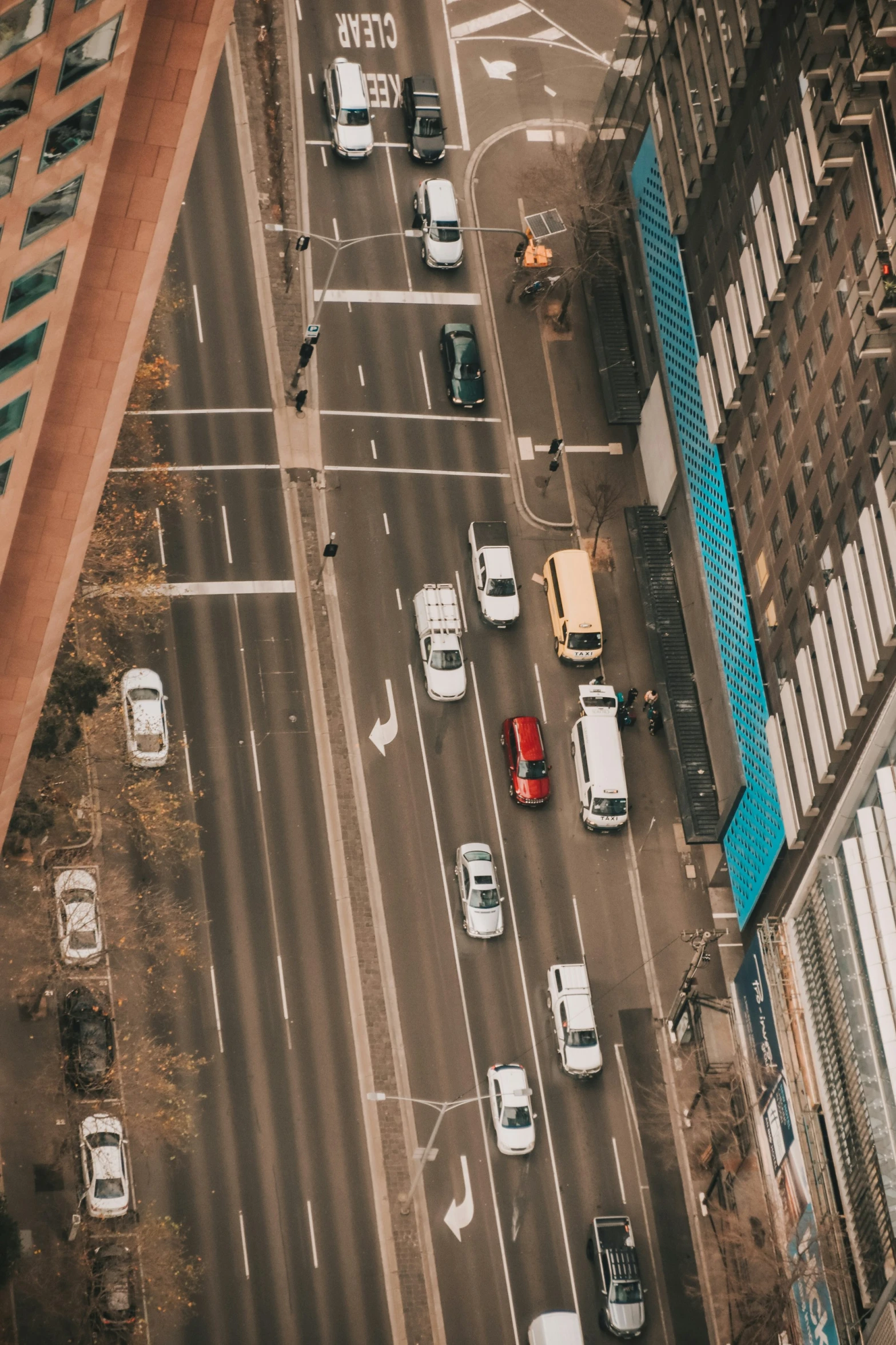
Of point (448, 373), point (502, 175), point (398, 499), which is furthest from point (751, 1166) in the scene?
point (502, 175)

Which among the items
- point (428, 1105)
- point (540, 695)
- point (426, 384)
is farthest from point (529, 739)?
point (426, 384)

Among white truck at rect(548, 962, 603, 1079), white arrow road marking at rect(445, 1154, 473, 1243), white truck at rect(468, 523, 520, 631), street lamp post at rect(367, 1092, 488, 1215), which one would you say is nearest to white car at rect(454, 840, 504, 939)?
white truck at rect(548, 962, 603, 1079)

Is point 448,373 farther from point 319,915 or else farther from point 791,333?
point 319,915

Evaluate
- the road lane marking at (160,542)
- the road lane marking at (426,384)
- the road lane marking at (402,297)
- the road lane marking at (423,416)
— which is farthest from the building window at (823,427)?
the road lane marking at (160,542)

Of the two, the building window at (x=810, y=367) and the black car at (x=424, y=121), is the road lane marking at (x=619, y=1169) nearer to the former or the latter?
the building window at (x=810, y=367)

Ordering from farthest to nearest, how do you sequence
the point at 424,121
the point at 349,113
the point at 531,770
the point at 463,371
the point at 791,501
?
the point at 424,121 → the point at 349,113 → the point at 463,371 → the point at 531,770 → the point at 791,501

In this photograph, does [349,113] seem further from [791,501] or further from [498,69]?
[791,501]
